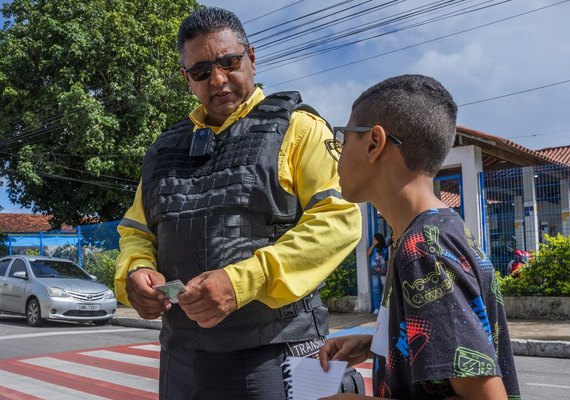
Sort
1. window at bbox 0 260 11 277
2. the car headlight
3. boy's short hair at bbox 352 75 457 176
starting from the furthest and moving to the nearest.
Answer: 1. window at bbox 0 260 11 277
2. the car headlight
3. boy's short hair at bbox 352 75 457 176

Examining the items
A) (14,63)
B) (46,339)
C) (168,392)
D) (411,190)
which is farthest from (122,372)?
(14,63)

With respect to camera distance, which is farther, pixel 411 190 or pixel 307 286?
pixel 307 286

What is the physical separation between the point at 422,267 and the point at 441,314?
0.30 feet

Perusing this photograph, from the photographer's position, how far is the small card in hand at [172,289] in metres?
1.69

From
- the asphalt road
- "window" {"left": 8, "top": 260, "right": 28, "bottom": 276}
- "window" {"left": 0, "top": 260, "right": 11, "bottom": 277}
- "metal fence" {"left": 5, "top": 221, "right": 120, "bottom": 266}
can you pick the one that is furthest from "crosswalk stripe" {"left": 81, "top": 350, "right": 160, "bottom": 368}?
"metal fence" {"left": 5, "top": 221, "right": 120, "bottom": 266}

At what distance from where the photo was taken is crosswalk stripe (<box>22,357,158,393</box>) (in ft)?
21.9

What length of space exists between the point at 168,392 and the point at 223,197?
25.7 inches

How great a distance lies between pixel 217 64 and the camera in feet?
6.93

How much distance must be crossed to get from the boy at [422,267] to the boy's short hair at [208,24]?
80 centimetres

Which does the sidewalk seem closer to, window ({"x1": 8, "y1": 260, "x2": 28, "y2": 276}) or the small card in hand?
window ({"x1": 8, "y1": 260, "x2": 28, "y2": 276})

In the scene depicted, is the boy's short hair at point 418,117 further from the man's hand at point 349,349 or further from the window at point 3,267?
the window at point 3,267

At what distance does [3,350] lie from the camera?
916cm

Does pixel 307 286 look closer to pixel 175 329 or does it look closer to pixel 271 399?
pixel 271 399

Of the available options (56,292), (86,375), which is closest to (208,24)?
(86,375)
